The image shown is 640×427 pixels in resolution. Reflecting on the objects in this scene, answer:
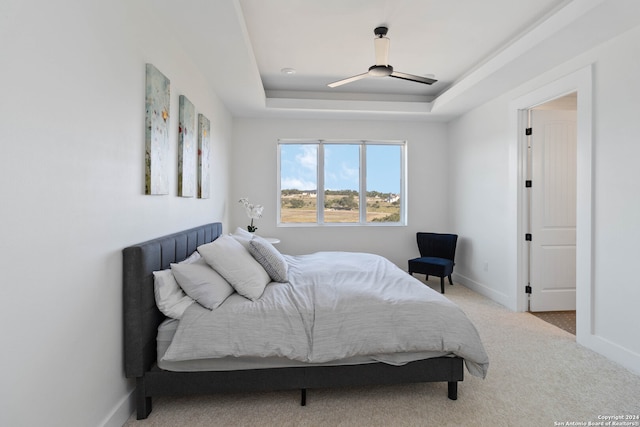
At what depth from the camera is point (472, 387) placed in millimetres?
2143

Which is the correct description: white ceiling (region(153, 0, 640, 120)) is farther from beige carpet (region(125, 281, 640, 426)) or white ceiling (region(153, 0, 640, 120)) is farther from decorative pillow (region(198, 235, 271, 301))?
beige carpet (region(125, 281, 640, 426))

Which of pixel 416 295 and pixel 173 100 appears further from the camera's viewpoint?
pixel 173 100

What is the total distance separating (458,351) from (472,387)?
43cm

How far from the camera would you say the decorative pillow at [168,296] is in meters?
1.87

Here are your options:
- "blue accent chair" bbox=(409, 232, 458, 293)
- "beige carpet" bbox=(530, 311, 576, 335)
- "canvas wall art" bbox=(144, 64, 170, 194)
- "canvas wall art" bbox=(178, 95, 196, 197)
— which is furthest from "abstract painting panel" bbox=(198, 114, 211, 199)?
A: "beige carpet" bbox=(530, 311, 576, 335)

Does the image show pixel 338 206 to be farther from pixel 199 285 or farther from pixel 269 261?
pixel 199 285

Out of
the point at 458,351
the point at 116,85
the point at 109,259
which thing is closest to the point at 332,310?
the point at 458,351

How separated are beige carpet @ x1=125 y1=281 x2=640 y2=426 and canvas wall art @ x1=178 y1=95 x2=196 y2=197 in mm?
1571

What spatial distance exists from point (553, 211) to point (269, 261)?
127 inches

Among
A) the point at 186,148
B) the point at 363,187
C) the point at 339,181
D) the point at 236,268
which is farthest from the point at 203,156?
the point at 363,187

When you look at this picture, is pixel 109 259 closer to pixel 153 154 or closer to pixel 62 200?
pixel 62 200

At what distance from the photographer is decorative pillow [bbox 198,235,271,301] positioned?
215 cm

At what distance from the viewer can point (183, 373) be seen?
6.09 feet

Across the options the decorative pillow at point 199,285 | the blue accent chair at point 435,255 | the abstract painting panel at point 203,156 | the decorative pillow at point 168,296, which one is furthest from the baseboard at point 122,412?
the blue accent chair at point 435,255
